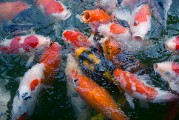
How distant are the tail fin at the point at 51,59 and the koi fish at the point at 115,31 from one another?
0.57 metres

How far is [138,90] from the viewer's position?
3.23 metres

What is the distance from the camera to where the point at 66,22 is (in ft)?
13.4

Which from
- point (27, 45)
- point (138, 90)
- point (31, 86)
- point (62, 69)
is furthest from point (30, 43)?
point (138, 90)

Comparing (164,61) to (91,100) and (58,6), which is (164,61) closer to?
(91,100)

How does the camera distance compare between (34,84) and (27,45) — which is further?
(27,45)

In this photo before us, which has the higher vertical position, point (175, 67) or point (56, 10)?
point (175, 67)

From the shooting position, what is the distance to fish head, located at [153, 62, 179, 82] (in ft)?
11.0

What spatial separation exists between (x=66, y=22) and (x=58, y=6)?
23 cm

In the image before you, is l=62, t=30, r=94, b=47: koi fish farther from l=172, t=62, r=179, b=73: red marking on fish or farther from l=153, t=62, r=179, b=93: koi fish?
l=172, t=62, r=179, b=73: red marking on fish

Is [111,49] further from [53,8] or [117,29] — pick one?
[53,8]

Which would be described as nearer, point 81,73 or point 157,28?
point 81,73

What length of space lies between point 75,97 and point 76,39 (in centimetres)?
71

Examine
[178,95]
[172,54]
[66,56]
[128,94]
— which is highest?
[172,54]

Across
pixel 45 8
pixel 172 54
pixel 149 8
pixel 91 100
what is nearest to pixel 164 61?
pixel 172 54
